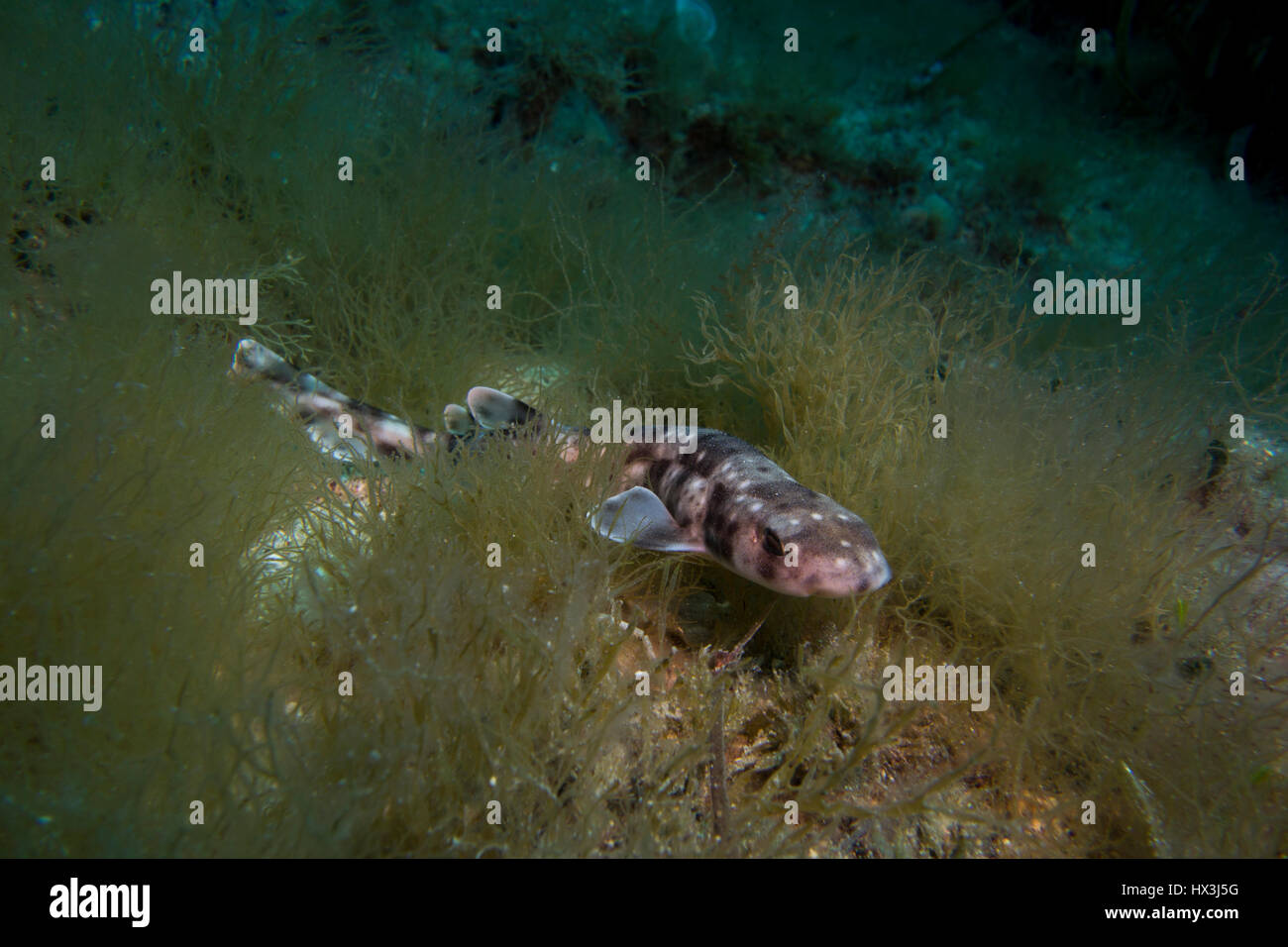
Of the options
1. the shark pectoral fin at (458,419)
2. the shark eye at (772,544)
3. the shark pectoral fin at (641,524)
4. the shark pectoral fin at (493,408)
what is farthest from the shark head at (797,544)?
the shark pectoral fin at (458,419)

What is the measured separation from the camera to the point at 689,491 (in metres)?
3.90

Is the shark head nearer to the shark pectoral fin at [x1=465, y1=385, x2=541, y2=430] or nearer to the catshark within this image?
the catshark

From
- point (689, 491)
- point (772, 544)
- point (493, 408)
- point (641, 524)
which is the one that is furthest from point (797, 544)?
point (493, 408)

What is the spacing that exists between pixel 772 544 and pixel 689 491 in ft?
2.84

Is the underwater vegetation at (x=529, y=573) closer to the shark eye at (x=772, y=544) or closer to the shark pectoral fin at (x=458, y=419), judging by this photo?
the shark eye at (x=772, y=544)

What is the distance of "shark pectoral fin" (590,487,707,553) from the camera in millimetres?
3348

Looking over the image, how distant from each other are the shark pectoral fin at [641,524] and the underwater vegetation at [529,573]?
0.11 metres

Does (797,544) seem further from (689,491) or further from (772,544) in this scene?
(689,491)

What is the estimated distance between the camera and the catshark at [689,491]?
120 inches

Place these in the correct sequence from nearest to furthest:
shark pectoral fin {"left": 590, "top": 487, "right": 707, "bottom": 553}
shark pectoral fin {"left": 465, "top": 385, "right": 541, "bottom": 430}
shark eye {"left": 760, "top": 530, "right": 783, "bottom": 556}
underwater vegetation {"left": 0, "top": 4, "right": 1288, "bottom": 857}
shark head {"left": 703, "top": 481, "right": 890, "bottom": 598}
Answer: underwater vegetation {"left": 0, "top": 4, "right": 1288, "bottom": 857} < shark head {"left": 703, "top": 481, "right": 890, "bottom": 598} < shark eye {"left": 760, "top": 530, "right": 783, "bottom": 556} < shark pectoral fin {"left": 590, "top": 487, "right": 707, "bottom": 553} < shark pectoral fin {"left": 465, "top": 385, "right": 541, "bottom": 430}

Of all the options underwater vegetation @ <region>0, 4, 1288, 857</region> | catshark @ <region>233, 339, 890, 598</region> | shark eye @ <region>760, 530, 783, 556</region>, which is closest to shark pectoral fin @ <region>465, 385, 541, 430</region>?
catshark @ <region>233, 339, 890, 598</region>
